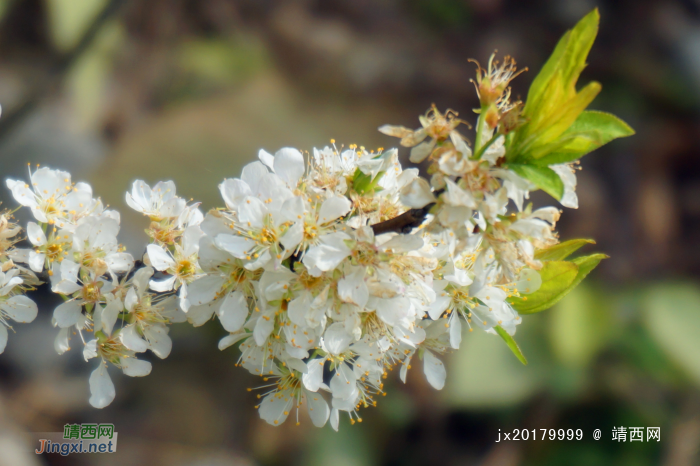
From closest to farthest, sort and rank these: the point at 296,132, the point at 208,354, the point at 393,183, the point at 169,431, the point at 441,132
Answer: the point at 441,132, the point at 393,183, the point at 169,431, the point at 208,354, the point at 296,132

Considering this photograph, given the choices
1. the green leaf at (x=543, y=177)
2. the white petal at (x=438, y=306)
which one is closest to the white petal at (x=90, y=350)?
the white petal at (x=438, y=306)

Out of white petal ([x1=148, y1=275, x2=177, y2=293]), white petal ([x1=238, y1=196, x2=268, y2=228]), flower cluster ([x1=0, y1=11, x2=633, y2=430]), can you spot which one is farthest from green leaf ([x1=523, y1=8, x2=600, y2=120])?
white petal ([x1=148, y1=275, x2=177, y2=293])

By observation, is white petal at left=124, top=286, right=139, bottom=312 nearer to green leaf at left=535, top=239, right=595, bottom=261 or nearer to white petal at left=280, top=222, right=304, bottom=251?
white petal at left=280, top=222, right=304, bottom=251

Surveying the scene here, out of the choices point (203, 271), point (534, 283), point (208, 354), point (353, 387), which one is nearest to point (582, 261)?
point (534, 283)

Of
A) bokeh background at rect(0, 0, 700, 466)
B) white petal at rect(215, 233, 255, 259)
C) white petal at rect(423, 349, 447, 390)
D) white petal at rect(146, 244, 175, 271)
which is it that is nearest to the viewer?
white petal at rect(215, 233, 255, 259)

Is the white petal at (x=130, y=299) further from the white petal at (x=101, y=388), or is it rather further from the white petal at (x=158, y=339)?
the white petal at (x=101, y=388)

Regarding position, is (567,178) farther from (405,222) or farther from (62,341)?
(62,341)

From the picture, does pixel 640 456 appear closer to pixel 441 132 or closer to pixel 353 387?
pixel 353 387
